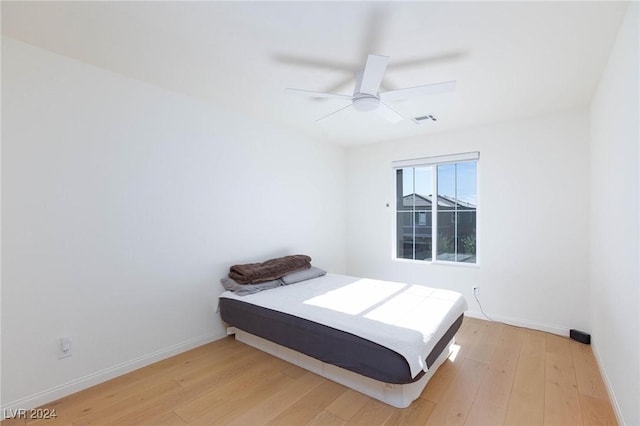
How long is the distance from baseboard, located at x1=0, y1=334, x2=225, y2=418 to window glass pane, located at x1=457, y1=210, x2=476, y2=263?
3034 mm

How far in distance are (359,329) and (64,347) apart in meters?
2.00

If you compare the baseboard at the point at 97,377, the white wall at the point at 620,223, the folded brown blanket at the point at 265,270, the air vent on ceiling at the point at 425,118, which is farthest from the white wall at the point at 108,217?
the white wall at the point at 620,223

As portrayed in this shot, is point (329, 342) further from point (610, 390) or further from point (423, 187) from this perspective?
point (423, 187)

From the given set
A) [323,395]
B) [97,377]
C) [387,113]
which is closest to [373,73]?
[387,113]

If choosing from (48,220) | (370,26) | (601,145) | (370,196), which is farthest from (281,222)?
(601,145)

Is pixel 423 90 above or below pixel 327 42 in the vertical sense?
below

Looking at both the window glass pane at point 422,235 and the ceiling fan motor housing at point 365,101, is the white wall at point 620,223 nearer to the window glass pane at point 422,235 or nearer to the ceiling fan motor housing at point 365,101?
the ceiling fan motor housing at point 365,101

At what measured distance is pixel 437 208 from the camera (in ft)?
13.2

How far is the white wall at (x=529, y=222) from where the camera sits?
306 cm

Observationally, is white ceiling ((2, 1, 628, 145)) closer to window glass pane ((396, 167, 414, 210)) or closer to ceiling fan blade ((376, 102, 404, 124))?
ceiling fan blade ((376, 102, 404, 124))

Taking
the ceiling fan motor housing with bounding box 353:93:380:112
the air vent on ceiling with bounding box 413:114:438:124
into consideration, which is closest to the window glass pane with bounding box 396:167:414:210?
the air vent on ceiling with bounding box 413:114:438:124

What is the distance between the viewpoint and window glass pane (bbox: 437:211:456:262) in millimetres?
3900

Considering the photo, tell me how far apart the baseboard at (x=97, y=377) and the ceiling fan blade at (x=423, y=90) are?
8.78ft

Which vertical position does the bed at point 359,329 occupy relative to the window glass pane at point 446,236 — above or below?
below
